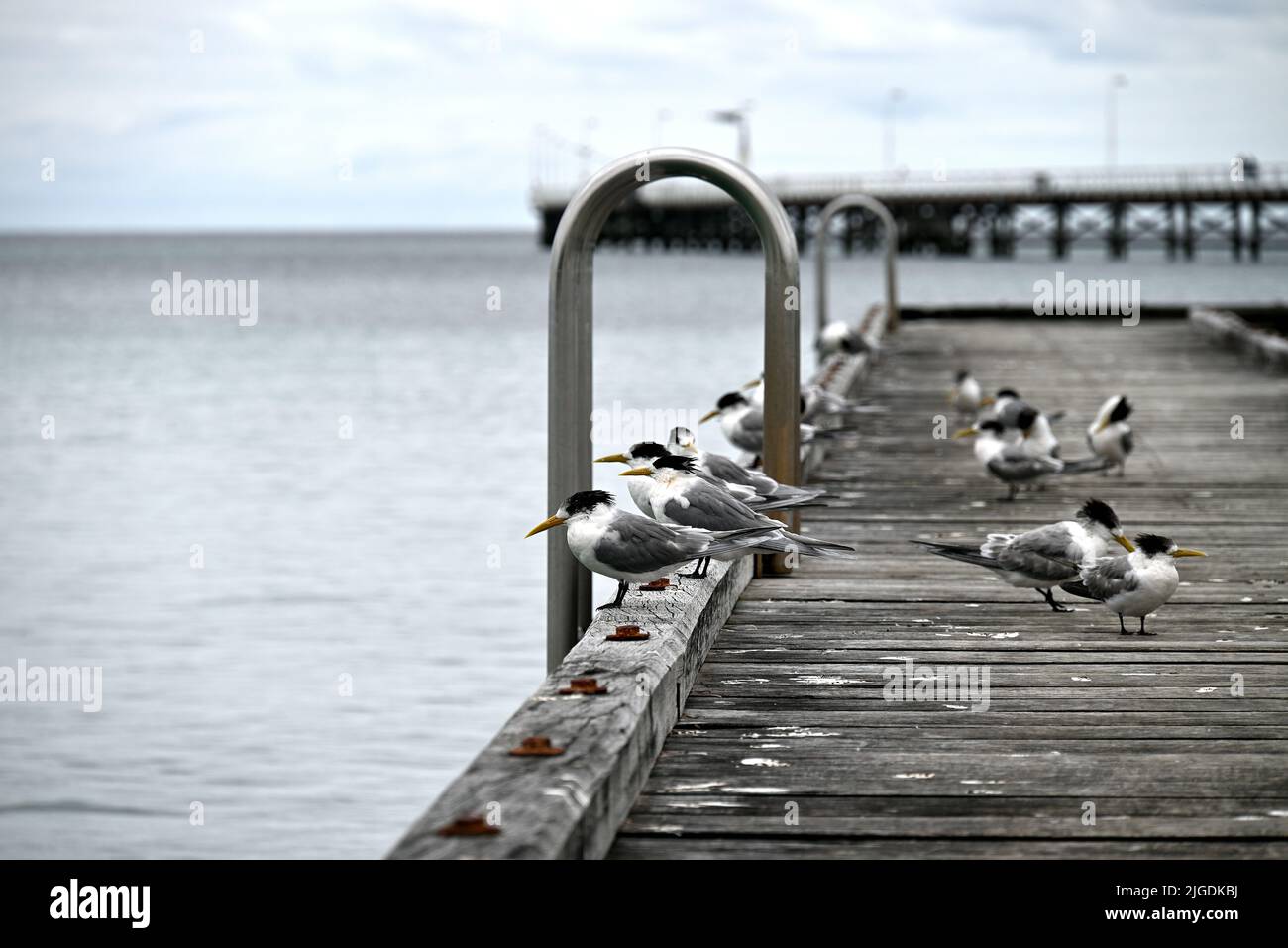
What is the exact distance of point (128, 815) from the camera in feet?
31.4

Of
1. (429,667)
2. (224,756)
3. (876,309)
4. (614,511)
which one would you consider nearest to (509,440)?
(876,309)

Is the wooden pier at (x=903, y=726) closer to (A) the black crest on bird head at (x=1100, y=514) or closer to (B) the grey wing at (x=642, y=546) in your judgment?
(B) the grey wing at (x=642, y=546)

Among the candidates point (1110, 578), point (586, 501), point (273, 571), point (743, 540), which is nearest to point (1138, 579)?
point (1110, 578)

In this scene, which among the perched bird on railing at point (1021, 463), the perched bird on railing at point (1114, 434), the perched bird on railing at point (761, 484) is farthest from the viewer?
the perched bird on railing at point (1114, 434)

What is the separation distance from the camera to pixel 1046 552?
5441 millimetres

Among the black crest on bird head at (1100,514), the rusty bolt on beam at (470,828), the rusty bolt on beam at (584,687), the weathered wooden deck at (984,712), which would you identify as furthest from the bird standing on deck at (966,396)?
the rusty bolt on beam at (470,828)

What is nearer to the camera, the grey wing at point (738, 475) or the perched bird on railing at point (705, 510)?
the perched bird on railing at point (705, 510)

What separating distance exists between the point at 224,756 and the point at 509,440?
612 inches

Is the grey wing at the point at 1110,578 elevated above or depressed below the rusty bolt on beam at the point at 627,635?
above

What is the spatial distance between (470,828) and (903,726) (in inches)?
61.9

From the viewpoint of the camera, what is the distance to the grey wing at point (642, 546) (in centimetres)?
448

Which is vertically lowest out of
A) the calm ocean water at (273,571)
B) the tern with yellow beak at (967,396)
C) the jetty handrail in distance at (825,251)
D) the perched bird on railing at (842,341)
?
the calm ocean water at (273,571)

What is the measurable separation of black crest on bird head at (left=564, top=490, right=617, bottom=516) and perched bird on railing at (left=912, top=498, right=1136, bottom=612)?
1.31 meters

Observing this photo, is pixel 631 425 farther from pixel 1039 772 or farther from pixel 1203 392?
pixel 1039 772
